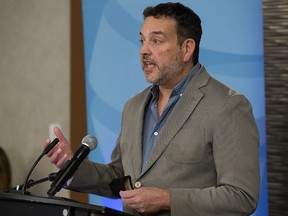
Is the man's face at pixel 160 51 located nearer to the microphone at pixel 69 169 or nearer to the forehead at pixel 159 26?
the forehead at pixel 159 26

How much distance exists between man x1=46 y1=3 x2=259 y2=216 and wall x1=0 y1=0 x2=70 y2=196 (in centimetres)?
158

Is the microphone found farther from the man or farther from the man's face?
the man's face

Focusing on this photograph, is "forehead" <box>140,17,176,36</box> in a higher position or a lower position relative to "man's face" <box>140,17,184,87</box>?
higher

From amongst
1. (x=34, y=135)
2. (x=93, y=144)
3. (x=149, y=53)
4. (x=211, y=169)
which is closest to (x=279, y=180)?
(x=211, y=169)

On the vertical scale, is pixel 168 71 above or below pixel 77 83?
below

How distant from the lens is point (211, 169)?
197cm

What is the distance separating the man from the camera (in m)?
1.83

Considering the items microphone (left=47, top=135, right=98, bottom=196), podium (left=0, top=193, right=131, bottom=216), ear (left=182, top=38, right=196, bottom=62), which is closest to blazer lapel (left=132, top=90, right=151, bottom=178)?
ear (left=182, top=38, right=196, bottom=62)

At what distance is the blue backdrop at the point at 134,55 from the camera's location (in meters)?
2.79

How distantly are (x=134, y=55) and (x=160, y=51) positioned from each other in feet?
3.68

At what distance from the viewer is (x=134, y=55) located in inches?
127

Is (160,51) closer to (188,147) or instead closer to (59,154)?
(188,147)

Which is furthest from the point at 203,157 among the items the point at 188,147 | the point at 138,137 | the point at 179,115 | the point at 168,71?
the point at 168,71

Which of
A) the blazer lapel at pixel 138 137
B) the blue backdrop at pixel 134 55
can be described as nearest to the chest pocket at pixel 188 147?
the blazer lapel at pixel 138 137
